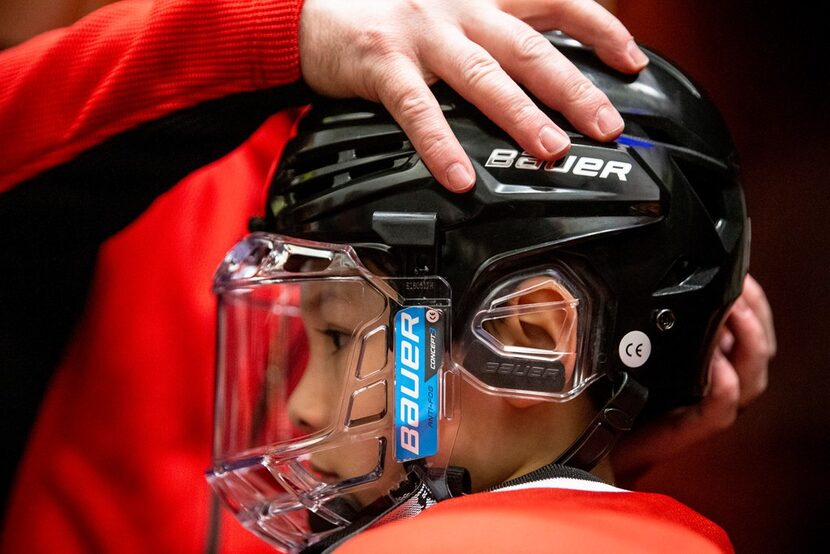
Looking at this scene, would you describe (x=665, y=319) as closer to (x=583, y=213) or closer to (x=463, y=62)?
(x=583, y=213)

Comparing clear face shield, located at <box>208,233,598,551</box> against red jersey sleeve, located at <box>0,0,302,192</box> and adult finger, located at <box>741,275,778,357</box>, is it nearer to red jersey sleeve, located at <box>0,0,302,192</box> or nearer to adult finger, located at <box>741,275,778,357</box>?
red jersey sleeve, located at <box>0,0,302,192</box>

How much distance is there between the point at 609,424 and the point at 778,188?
0.83m

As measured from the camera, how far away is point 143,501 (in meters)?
1.29

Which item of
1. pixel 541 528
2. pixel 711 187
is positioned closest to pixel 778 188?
pixel 711 187

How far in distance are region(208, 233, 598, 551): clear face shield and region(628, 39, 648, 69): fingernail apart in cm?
27

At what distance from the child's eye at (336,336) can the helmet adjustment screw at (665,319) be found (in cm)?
36

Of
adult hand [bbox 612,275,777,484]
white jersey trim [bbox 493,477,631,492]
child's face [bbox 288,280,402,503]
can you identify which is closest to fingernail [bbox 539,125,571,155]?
child's face [bbox 288,280,402,503]

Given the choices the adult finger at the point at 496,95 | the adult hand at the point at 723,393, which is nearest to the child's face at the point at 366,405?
the adult finger at the point at 496,95

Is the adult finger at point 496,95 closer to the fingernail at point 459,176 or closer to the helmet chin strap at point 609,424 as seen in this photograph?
the fingernail at point 459,176

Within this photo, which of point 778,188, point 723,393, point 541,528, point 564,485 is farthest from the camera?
point 778,188

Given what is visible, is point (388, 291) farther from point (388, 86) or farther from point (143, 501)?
point (143, 501)

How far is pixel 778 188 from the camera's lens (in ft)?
5.19

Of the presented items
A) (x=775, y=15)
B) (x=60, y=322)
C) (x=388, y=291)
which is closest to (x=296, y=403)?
(x=388, y=291)

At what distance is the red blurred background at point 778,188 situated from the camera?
5.06 feet
